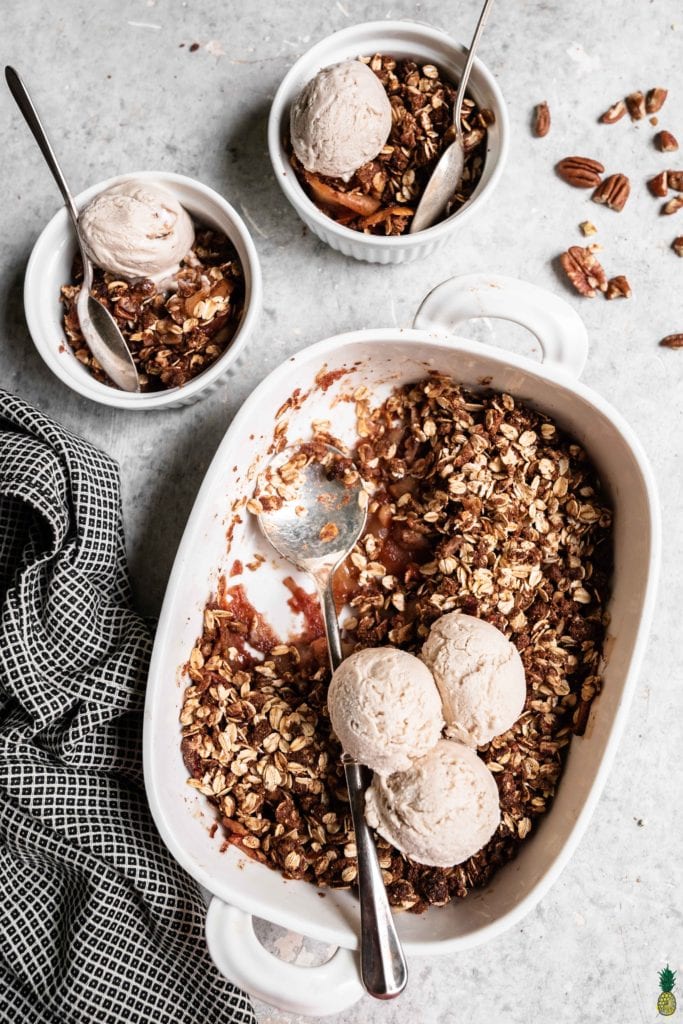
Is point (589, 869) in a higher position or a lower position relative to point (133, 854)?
lower

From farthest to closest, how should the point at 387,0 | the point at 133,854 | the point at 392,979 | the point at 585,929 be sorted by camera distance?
1. the point at 387,0
2. the point at 585,929
3. the point at 133,854
4. the point at 392,979

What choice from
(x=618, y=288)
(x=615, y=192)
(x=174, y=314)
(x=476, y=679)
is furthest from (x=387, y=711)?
(x=615, y=192)

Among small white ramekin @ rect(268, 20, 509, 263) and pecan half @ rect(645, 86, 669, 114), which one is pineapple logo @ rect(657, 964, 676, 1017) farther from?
pecan half @ rect(645, 86, 669, 114)

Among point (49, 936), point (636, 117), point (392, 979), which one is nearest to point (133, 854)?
point (49, 936)

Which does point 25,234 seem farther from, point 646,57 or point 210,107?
point 646,57

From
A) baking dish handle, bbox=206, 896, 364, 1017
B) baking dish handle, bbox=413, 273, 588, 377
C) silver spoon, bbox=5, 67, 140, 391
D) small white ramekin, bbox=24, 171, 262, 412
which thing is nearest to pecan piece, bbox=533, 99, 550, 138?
baking dish handle, bbox=413, 273, 588, 377

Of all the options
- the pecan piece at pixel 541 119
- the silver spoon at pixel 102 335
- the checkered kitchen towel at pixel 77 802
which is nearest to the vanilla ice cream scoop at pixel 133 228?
the silver spoon at pixel 102 335
